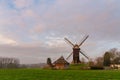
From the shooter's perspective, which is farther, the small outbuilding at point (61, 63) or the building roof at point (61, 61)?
the building roof at point (61, 61)

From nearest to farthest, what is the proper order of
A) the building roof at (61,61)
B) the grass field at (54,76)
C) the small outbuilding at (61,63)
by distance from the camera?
the grass field at (54,76)
the small outbuilding at (61,63)
the building roof at (61,61)

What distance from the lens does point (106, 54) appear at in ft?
383

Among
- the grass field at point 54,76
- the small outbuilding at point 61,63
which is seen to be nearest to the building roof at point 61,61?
the small outbuilding at point 61,63

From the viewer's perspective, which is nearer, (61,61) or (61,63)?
(61,63)

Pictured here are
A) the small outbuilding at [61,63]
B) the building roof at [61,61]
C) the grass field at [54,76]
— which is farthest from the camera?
the building roof at [61,61]

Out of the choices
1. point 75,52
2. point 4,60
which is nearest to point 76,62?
point 75,52

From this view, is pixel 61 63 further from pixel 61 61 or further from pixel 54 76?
pixel 54 76

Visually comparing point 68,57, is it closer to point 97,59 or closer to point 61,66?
point 61,66

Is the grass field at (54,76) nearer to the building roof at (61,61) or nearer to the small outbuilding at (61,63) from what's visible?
the small outbuilding at (61,63)

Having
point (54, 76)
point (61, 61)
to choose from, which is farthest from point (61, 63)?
point (54, 76)

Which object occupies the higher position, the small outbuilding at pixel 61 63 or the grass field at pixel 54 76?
the small outbuilding at pixel 61 63

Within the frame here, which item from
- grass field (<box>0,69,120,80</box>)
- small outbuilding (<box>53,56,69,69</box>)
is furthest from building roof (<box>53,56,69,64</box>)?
grass field (<box>0,69,120,80</box>)

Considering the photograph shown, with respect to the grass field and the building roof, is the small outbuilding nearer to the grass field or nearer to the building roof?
the building roof

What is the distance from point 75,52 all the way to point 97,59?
39695 millimetres
